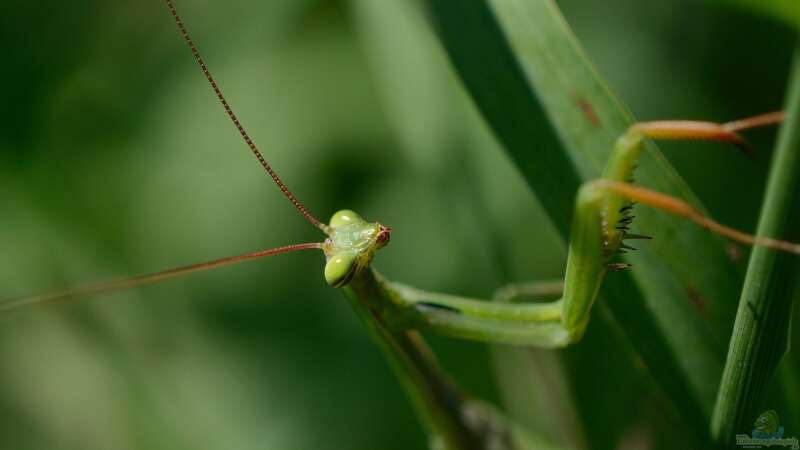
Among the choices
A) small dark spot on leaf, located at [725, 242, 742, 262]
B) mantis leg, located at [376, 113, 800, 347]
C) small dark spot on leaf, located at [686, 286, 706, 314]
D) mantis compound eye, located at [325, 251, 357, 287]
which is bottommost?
small dark spot on leaf, located at [686, 286, 706, 314]

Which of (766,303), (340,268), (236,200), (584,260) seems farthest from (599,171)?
(236,200)

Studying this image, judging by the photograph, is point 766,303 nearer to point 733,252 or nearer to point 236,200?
point 733,252

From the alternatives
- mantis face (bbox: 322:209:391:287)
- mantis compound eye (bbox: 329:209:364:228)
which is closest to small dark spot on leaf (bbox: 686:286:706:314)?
mantis face (bbox: 322:209:391:287)

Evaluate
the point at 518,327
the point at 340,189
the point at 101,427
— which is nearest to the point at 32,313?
the point at 101,427

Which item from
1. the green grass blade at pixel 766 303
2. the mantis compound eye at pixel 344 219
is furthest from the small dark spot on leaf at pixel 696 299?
the mantis compound eye at pixel 344 219

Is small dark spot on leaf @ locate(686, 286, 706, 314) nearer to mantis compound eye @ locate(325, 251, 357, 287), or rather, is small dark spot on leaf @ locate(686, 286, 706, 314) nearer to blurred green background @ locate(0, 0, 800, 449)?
mantis compound eye @ locate(325, 251, 357, 287)

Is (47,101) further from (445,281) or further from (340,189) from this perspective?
(445,281)

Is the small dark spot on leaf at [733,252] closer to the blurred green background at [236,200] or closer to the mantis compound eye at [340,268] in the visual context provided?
the mantis compound eye at [340,268]
